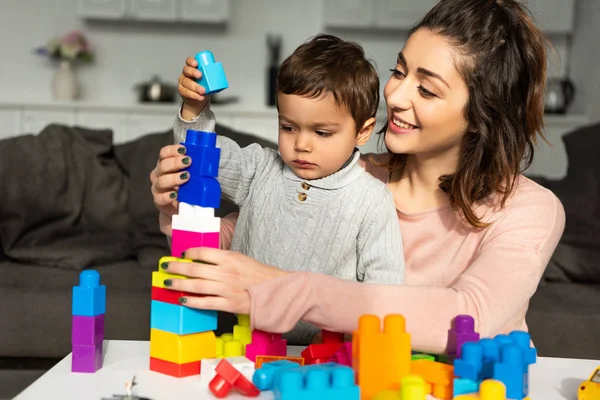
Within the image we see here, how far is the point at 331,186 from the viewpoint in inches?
57.4

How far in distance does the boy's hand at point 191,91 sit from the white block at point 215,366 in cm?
45

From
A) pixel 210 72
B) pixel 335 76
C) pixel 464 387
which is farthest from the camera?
pixel 335 76

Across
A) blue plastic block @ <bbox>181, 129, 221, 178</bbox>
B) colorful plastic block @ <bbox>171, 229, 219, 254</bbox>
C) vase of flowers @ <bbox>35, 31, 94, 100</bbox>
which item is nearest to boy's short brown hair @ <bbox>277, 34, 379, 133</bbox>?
blue plastic block @ <bbox>181, 129, 221, 178</bbox>

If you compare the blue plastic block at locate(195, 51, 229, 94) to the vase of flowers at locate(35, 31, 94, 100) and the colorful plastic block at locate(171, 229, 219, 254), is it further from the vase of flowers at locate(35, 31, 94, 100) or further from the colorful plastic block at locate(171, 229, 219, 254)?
the vase of flowers at locate(35, 31, 94, 100)

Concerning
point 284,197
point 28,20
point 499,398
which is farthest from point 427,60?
point 28,20

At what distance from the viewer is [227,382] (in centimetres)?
105

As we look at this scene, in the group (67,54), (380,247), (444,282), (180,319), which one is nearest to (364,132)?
(380,247)

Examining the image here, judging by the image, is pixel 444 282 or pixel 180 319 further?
pixel 444 282

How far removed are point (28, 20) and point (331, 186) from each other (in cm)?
408

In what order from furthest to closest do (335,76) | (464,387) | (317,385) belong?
1. (335,76)
2. (464,387)
3. (317,385)

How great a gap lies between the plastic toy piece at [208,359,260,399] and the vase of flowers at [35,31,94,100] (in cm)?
406

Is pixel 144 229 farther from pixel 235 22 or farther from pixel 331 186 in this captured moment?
pixel 235 22

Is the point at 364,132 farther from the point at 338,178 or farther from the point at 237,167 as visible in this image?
the point at 237,167

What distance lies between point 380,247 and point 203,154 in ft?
1.40
